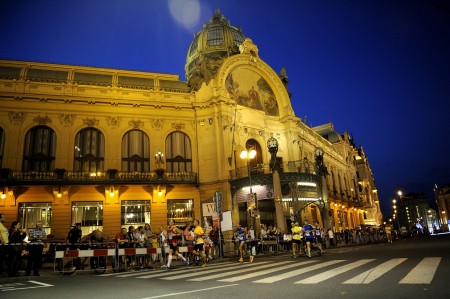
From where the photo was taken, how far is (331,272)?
967cm

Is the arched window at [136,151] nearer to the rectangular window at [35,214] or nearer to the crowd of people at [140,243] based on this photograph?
the rectangular window at [35,214]

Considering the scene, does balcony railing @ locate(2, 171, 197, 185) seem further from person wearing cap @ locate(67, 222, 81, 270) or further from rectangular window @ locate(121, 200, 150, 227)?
person wearing cap @ locate(67, 222, 81, 270)

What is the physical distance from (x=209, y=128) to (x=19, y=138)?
16.1 metres

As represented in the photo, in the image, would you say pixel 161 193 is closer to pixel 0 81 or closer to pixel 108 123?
pixel 108 123

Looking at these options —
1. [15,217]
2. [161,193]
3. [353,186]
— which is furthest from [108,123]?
[353,186]

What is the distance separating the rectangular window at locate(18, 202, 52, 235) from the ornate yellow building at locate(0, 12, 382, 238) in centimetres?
7

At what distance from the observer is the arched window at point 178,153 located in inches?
1243

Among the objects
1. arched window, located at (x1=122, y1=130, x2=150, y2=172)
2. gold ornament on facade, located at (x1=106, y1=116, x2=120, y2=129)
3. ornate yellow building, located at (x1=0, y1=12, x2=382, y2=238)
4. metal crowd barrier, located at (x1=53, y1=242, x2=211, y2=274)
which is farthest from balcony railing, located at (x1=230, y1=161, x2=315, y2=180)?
metal crowd barrier, located at (x1=53, y1=242, x2=211, y2=274)

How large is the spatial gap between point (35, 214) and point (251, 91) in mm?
23268

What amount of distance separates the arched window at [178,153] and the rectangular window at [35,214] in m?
10.3

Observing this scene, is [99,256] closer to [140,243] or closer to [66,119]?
[140,243]

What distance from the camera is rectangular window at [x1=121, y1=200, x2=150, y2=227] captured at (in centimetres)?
2861

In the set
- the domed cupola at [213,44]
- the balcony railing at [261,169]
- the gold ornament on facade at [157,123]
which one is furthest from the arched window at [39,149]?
the domed cupola at [213,44]

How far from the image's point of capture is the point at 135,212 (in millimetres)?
28969
